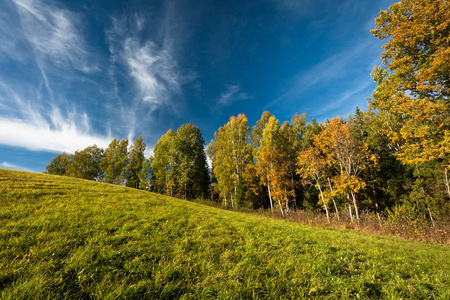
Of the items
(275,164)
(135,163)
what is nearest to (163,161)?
(135,163)

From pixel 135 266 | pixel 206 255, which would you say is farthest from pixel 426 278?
pixel 135 266

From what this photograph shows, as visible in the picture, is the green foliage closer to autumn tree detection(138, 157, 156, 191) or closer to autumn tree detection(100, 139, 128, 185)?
autumn tree detection(138, 157, 156, 191)

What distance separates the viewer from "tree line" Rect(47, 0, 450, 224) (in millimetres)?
9531

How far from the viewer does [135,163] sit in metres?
36.7

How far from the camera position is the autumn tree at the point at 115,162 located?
3475cm

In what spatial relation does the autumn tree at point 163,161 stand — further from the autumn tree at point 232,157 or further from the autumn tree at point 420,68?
the autumn tree at point 420,68

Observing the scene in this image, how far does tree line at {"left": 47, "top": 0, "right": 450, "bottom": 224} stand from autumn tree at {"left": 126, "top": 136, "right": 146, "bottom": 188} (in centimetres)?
22

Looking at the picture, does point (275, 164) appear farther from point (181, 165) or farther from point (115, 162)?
point (115, 162)

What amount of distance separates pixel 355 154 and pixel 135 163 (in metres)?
41.3

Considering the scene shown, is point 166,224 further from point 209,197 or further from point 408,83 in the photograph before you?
point 209,197

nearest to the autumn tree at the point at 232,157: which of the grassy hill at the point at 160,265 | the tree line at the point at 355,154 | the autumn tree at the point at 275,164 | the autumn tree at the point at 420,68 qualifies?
the tree line at the point at 355,154

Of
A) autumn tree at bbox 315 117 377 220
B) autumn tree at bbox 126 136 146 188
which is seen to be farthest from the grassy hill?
autumn tree at bbox 126 136 146 188

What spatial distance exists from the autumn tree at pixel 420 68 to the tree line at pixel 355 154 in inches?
2.0

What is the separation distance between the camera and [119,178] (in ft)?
115
